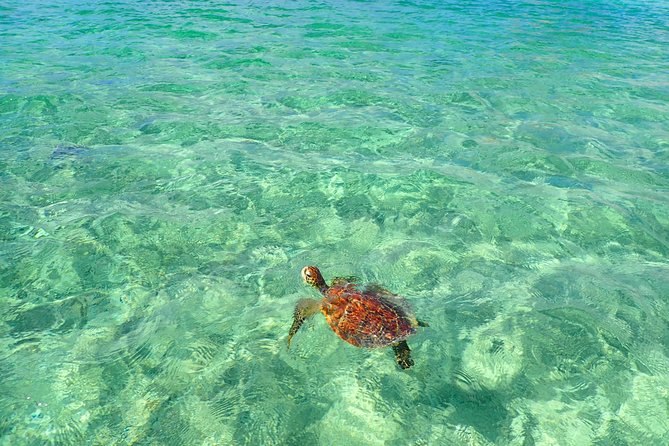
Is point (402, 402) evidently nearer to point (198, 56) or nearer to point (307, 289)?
point (307, 289)

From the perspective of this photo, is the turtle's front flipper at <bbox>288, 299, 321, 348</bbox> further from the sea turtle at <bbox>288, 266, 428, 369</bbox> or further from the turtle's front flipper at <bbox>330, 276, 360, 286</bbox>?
the turtle's front flipper at <bbox>330, 276, 360, 286</bbox>

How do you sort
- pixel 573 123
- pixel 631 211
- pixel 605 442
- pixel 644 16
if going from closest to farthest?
pixel 605 442 → pixel 631 211 → pixel 573 123 → pixel 644 16

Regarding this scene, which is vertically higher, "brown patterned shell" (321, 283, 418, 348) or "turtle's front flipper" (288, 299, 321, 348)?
"brown patterned shell" (321, 283, 418, 348)

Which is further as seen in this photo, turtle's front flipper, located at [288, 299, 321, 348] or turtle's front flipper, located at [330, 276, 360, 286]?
turtle's front flipper, located at [330, 276, 360, 286]

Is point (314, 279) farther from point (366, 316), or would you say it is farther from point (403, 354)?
point (403, 354)

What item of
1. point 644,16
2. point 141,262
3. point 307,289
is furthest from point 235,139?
point 644,16

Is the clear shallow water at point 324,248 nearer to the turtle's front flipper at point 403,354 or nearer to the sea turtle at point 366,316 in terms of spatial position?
the turtle's front flipper at point 403,354

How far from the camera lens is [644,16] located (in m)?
25.9

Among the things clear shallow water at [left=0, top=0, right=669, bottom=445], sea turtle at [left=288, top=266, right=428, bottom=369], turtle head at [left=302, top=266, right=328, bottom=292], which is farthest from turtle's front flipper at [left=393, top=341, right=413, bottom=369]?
turtle head at [left=302, top=266, right=328, bottom=292]

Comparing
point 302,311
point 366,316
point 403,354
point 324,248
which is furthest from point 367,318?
point 324,248

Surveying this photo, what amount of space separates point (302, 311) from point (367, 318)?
824 millimetres

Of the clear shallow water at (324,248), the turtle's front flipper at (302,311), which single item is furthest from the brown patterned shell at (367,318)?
the clear shallow water at (324,248)

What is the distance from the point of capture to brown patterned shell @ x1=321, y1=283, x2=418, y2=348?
4.79 metres

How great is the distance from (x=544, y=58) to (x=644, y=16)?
1399cm
